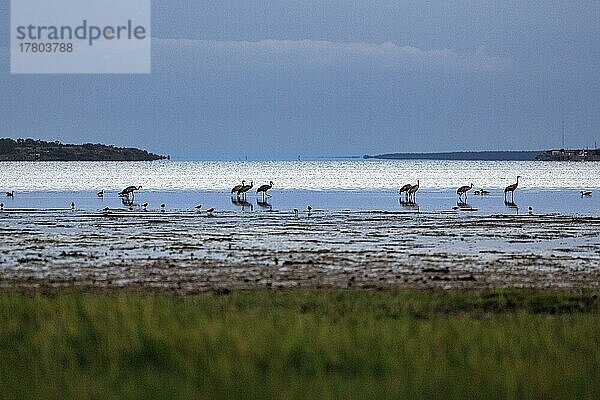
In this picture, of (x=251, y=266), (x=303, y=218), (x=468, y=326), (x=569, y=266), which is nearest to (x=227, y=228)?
(x=303, y=218)

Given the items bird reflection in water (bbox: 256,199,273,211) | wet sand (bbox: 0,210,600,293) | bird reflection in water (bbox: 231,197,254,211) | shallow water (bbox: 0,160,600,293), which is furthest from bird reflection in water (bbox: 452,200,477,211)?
bird reflection in water (bbox: 231,197,254,211)

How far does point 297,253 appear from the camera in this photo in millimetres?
24266

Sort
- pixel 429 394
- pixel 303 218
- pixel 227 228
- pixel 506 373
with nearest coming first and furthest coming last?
pixel 429 394
pixel 506 373
pixel 227 228
pixel 303 218

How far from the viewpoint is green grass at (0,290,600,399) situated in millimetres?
7871

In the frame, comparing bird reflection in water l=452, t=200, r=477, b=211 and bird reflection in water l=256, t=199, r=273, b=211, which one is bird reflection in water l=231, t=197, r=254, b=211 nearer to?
bird reflection in water l=256, t=199, r=273, b=211

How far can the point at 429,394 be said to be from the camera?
7707mm

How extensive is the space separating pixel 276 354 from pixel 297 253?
15103 millimetres

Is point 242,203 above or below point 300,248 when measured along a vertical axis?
above

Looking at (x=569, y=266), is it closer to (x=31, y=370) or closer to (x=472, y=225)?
(x=472, y=225)

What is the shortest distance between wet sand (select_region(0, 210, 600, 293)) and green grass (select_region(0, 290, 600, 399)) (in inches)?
241

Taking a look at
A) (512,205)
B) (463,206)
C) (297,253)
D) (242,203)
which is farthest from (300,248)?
(242,203)

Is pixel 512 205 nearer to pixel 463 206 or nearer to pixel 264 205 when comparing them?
pixel 463 206

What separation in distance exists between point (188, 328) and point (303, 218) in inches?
1136

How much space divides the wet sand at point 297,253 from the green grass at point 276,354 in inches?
241
